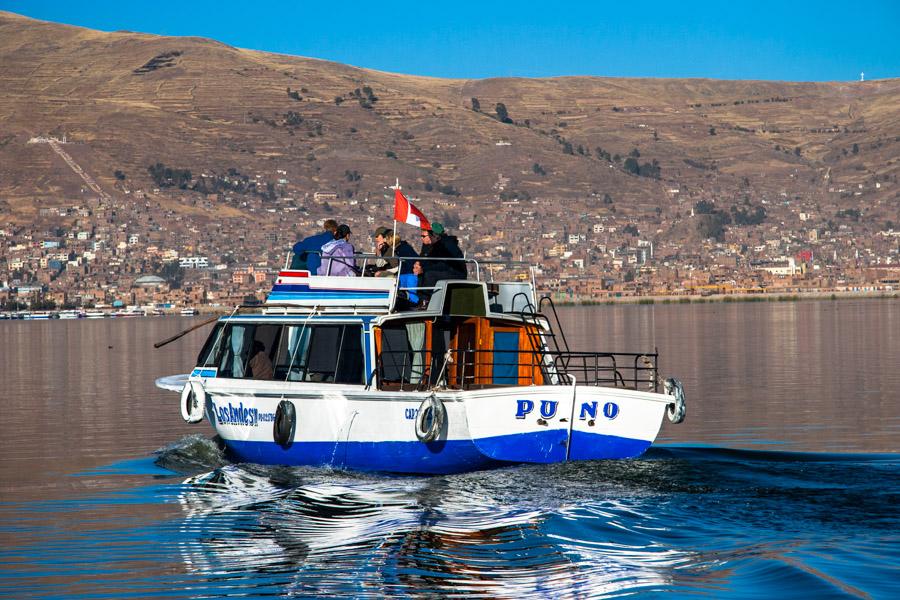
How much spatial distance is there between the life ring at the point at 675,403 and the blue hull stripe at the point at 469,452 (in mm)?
539

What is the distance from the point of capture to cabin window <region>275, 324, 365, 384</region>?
18.0m

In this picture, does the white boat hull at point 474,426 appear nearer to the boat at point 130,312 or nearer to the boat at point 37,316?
the boat at point 130,312

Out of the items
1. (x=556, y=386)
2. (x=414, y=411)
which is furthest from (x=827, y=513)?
(x=414, y=411)

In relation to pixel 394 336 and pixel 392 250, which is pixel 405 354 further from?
pixel 392 250

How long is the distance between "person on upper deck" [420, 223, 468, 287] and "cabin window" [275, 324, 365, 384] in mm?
1276

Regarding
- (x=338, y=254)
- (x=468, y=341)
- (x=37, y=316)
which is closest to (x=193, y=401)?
(x=338, y=254)

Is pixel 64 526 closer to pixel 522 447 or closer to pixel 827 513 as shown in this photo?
pixel 522 447

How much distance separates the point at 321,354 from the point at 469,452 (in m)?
3.37

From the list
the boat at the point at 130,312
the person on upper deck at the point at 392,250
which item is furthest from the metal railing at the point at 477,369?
the boat at the point at 130,312

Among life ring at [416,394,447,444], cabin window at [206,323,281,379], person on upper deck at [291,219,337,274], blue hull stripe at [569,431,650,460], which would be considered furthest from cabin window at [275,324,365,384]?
blue hull stripe at [569,431,650,460]

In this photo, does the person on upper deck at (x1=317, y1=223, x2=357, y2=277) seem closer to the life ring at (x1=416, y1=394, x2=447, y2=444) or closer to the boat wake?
the boat wake

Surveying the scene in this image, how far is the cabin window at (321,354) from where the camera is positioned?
18.0 m

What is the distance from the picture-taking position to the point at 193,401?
66.8 feet

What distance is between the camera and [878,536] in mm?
12953
